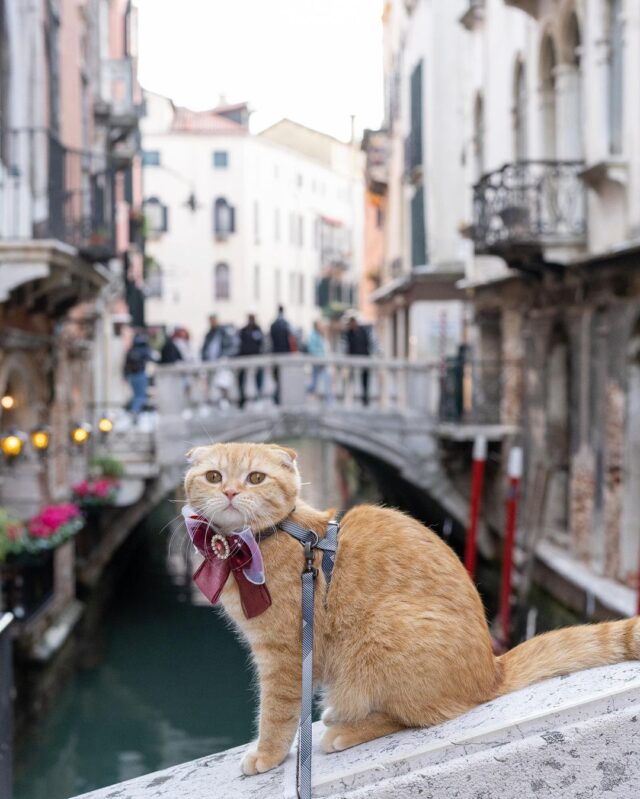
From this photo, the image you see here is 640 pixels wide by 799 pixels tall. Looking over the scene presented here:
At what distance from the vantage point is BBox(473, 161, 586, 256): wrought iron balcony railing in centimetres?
1126

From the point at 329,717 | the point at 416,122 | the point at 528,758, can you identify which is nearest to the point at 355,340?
the point at 416,122

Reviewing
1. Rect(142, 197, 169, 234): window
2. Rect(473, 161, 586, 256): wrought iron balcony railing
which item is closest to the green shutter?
Rect(473, 161, 586, 256): wrought iron balcony railing

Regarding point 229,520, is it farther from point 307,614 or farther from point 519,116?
point 519,116

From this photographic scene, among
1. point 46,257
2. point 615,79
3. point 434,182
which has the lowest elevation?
point 46,257

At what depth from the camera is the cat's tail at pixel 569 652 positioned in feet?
7.54

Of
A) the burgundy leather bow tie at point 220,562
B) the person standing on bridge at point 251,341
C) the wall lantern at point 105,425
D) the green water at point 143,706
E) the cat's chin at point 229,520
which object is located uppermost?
the person standing on bridge at point 251,341

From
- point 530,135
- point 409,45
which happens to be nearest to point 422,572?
point 530,135

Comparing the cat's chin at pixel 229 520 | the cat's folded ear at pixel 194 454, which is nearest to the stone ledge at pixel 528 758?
the cat's chin at pixel 229 520

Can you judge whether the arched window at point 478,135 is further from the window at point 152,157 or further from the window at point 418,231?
the window at point 152,157

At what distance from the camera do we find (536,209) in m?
11.4

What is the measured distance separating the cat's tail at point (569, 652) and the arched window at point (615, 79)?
870cm

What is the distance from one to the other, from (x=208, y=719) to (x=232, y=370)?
4.67m

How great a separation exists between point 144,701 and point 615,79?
25.1 feet

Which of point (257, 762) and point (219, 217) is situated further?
point (219, 217)
